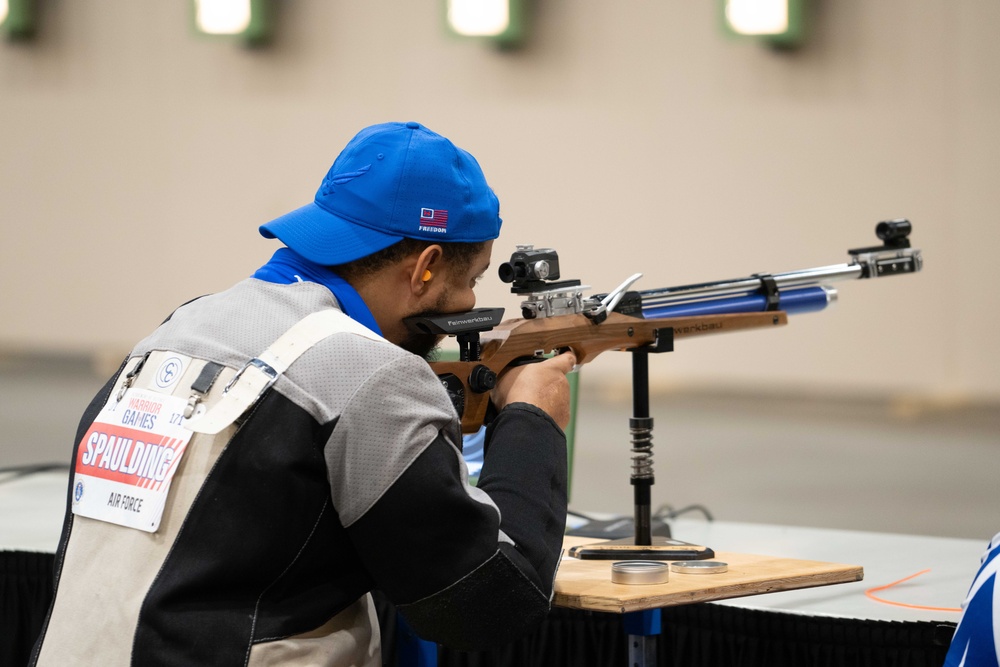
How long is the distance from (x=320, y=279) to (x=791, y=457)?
142 inches

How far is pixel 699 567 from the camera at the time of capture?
1.44 m

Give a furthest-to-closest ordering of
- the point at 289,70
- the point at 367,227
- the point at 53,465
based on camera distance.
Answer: the point at 289,70 < the point at 53,465 < the point at 367,227

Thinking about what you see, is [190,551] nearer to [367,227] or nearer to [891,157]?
[367,227]

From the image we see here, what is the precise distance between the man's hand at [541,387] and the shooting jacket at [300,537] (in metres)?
0.22

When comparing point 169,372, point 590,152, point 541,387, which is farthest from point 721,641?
point 590,152

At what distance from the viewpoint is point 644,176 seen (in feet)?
15.3

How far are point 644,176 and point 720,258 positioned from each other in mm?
459

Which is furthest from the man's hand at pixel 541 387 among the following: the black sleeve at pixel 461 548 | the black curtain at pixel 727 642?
the black curtain at pixel 727 642

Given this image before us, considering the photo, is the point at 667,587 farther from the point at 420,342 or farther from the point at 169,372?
the point at 169,372

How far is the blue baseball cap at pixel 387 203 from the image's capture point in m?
1.24

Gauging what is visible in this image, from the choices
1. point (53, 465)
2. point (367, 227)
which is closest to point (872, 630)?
point (367, 227)

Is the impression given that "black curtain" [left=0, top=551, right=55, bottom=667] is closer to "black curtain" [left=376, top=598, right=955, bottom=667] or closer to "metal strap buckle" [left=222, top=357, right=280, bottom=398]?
"black curtain" [left=376, top=598, right=955, bottom=667]

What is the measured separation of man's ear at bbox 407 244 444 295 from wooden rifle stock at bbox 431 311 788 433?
0.38ft

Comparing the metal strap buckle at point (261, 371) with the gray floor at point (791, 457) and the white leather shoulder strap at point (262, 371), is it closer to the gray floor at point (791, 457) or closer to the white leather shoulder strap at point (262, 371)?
the white leather shoulder strap at point (262, 371)
